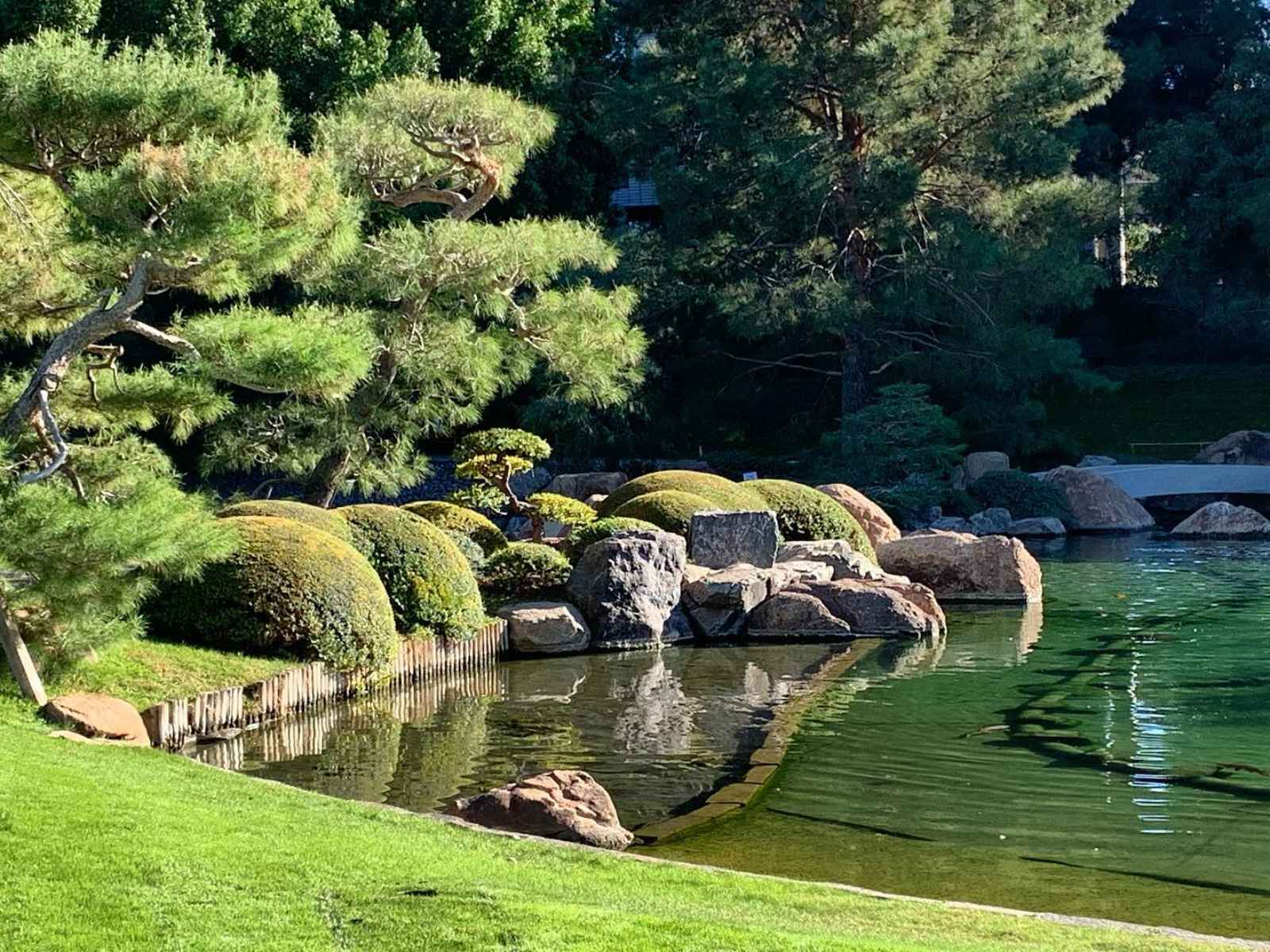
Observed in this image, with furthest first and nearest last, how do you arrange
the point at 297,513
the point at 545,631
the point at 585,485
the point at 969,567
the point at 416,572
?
the point at 585,485
the point at 969,567
the point at 545,631
the point at 297,513
the point at 416,572

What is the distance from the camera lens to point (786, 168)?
25.1 metres

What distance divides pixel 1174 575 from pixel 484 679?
400 inches

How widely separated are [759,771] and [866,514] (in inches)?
426

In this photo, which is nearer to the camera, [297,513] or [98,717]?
[98,717]

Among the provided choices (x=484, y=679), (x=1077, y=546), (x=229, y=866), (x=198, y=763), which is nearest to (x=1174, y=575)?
(x=1077, y=546)

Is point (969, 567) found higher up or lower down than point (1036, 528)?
lower down

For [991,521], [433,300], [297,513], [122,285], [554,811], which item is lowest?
[554,811]

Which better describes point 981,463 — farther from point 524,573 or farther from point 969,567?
point 524,573

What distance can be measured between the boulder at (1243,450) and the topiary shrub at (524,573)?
18.7 metres

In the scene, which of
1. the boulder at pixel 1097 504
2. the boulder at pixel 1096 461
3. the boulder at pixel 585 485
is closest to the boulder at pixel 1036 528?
the boulder at pixel 1097 504

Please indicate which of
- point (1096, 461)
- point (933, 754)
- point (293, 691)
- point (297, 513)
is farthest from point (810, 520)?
point (1096, 461)

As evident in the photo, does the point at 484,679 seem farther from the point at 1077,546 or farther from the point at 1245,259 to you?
the point at 1245,259

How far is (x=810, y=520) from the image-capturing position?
18.0 metres

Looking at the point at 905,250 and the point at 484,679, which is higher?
the point at 905,250
